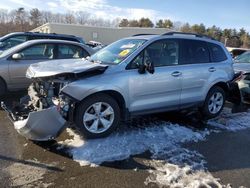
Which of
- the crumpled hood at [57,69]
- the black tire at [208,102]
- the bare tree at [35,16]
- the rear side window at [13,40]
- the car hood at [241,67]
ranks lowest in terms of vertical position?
the black tire at [208,102]

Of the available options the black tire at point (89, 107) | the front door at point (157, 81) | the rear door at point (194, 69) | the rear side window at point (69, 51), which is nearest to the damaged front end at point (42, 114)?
the black tire at point (89, 107)

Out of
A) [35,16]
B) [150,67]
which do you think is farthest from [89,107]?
[35,16]

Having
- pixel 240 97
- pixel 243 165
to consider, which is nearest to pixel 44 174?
pixel 243 165

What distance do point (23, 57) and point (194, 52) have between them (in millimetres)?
4339

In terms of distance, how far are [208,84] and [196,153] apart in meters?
2.28

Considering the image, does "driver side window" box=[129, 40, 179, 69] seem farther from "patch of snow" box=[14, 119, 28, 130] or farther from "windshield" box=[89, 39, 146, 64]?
"patch of snow" box=[14, 119, 28, 130]

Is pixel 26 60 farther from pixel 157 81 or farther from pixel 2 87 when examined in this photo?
pixel 157 81

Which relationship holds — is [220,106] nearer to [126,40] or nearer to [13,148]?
[126,40]

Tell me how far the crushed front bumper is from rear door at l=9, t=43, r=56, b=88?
3.36 m

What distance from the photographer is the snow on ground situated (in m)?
4.32

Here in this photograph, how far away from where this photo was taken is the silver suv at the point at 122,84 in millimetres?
5191

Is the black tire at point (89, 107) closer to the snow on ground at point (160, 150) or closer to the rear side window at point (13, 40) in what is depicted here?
the snow on ground at point (160, 150)

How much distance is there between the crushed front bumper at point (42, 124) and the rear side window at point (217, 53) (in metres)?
3.85

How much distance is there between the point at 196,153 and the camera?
5.17m
